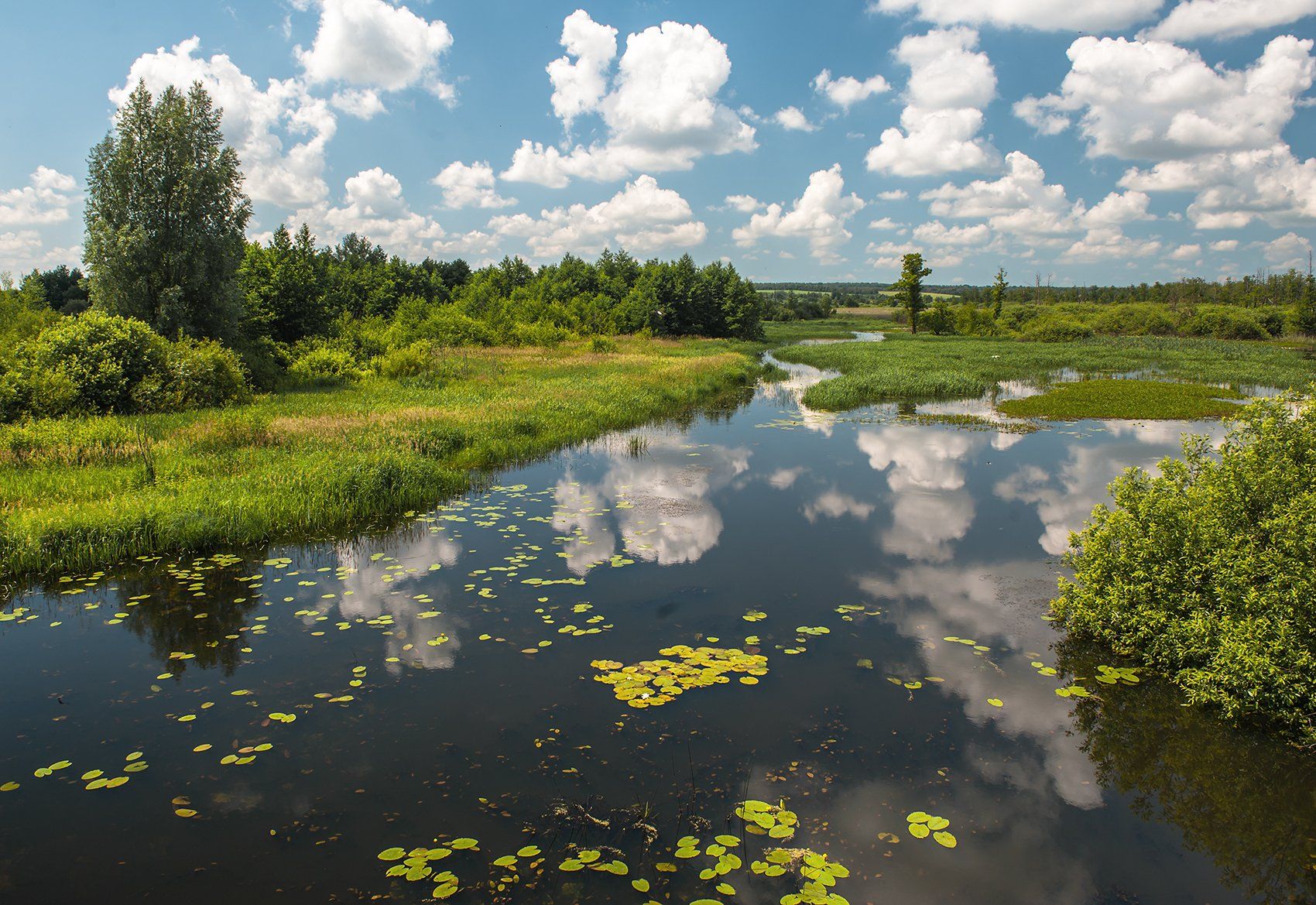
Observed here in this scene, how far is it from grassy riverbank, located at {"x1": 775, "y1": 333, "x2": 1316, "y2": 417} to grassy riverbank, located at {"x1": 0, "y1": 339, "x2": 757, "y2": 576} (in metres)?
15.4

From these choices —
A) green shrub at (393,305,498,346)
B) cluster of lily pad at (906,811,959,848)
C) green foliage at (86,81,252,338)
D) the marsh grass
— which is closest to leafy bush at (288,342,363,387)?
green foliage at (86,81,252,338)

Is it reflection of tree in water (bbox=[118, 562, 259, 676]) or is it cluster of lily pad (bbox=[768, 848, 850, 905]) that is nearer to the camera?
cluster of lily pad (bbox=[768, 848, 850, 905])

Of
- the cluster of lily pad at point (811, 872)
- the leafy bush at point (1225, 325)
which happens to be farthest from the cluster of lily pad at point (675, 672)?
the leafy bush at point (1225, 325)

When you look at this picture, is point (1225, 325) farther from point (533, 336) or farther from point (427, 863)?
point (427, 863)

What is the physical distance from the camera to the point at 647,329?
62719 millimetres

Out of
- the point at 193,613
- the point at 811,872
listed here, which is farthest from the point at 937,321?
the point at 811,872

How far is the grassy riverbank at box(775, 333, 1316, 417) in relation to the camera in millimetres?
34906

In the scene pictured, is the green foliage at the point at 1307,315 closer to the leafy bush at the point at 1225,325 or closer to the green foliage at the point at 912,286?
the leafy bush at the point at 1225,325

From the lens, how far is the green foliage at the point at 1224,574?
21.5 feet

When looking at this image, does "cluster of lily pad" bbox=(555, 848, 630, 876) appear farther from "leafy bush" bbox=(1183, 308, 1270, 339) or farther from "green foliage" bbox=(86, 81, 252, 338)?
"leafy bush" bbox=(1183, 308, 1270, 339)

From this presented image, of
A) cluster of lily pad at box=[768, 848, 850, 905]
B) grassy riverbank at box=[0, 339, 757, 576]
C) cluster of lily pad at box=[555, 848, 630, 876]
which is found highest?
grassy riverbank at box=[0, 339, 757, 576]

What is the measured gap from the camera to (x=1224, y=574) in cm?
712

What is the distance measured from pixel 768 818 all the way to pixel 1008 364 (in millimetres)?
50590

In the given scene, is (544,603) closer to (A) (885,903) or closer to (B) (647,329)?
(A) (885,903)
